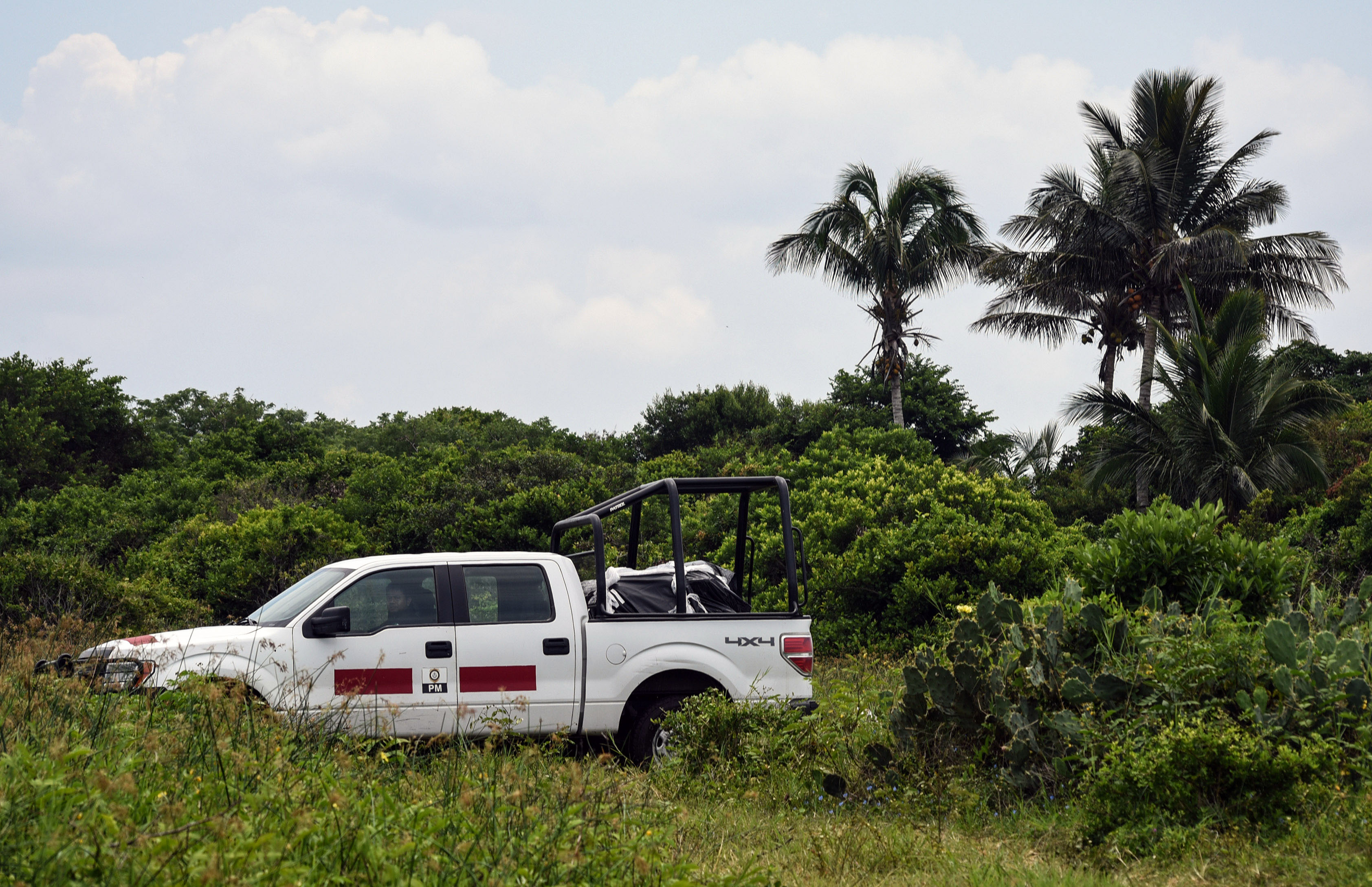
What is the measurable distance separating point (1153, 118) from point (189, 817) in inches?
1222

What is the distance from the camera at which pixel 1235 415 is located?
20656 millimetres

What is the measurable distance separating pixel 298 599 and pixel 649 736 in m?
2.81

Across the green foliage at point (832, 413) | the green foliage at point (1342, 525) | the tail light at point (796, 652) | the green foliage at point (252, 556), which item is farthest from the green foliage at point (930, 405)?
the tail light at point (796, 652)

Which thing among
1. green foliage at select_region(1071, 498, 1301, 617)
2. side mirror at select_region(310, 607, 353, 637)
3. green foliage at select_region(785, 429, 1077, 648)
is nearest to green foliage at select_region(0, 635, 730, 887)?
side mirror at select_region(310, 607, 353, 637)

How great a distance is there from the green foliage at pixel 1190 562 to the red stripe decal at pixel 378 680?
17.6 feet

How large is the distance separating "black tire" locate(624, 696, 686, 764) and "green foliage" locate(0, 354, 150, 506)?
23.7m

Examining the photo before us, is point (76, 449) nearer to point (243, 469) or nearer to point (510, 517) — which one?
point (243, 469)

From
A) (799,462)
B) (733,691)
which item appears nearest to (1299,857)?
(733,691)

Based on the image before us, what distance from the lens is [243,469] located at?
25281 mm

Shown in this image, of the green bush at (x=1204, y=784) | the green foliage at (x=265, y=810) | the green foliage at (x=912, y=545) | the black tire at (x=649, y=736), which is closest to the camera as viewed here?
the green foliage at (x=265, y=810)

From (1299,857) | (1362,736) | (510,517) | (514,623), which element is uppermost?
(510,517)

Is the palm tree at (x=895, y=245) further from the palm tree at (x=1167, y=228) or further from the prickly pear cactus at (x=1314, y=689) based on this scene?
the prickly pear cactus at (x=1314, y=689)

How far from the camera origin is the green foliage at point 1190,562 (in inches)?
310

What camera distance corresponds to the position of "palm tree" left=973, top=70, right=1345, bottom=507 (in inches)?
1085
